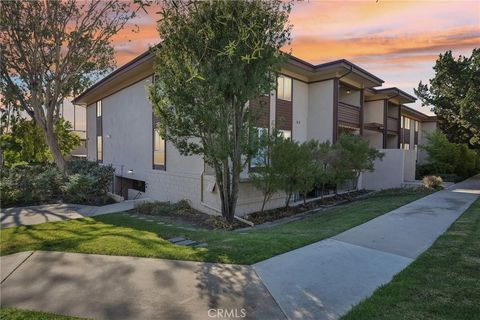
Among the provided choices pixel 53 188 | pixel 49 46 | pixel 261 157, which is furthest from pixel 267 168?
pixel 49 46

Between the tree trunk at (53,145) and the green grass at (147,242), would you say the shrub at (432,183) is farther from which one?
the tree trunk at (53,145)

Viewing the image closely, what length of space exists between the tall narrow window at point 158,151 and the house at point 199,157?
5 centimetres

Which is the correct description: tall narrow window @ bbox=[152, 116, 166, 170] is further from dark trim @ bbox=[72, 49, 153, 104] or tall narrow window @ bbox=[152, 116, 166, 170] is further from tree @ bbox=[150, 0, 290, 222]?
tree @ bbox=[150, 0, 290, 222]

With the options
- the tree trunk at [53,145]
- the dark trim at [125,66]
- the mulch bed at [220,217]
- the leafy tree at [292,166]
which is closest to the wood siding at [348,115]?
the mulch bed at [220,217]

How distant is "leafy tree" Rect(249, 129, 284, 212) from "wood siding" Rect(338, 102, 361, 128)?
8529 millimetres

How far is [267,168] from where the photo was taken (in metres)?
10.9

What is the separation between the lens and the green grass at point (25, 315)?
135 inches

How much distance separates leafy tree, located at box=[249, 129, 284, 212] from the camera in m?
10.8

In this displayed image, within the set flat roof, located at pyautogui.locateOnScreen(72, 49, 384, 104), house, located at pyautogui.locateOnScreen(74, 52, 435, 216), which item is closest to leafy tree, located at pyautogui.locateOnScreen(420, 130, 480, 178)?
house, located at pyautogui.locateOnScreen(74, 52, 435, 216)

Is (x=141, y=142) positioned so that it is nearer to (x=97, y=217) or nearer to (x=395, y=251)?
(x=97, y=217)

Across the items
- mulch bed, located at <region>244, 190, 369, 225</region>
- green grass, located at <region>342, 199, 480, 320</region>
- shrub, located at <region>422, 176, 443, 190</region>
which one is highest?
shrub, located at <region>422, 176, 443, 190</region>

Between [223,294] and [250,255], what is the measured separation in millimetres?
1429

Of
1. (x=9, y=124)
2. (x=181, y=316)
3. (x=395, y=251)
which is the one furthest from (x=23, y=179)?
(x=395, y=251)

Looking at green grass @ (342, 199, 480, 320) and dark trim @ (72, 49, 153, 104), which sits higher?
dark trim @ (72, 49, 153, 104)
